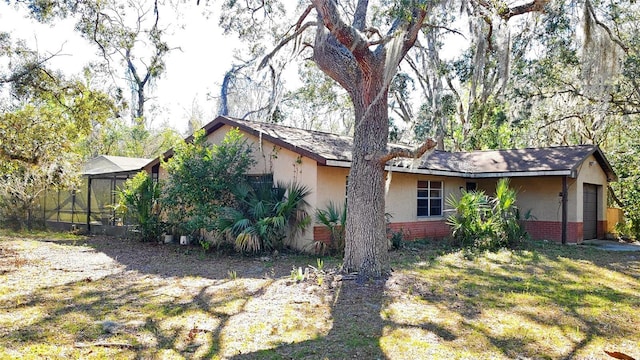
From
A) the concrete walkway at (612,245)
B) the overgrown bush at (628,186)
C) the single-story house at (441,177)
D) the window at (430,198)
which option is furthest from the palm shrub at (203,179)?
the overgrown bush at (628,186)

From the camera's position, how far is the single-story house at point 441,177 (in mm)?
11633

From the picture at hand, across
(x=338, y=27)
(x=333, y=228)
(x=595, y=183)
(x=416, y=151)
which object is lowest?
(x=333, y=228)

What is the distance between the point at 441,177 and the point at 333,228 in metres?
5.83

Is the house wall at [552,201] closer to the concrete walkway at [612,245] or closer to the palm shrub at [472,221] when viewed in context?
the concrete walkway at [612,245]

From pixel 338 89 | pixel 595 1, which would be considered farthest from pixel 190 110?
pixel 595 1

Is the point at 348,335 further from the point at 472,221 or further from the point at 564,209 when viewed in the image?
the point at 564,209

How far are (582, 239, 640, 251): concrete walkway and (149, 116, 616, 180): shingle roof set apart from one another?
261cm

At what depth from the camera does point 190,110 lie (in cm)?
3547

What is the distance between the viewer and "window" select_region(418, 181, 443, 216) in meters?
14.7

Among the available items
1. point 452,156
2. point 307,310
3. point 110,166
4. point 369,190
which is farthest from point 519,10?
point 110,166

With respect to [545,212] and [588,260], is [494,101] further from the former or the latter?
[588,260]

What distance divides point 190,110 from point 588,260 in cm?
3023

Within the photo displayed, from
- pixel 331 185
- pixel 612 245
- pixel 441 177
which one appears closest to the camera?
pixel 331 185

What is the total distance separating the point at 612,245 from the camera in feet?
47.5
